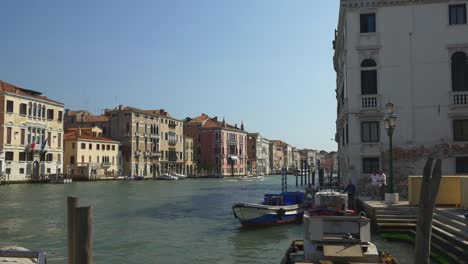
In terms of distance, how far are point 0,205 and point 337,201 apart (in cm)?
1860

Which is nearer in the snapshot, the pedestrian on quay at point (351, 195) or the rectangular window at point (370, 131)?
the pedestrian on quay at point (351, 195)

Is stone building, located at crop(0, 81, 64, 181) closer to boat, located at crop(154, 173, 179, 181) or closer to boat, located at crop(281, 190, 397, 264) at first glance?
boat, located at crop(154, 173, 179, 181)

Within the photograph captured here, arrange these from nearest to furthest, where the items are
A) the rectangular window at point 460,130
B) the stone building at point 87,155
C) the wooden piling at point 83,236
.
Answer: the wooden piling at point 83,236, the rectangular window at point 460,130, the stone building at point 87,155

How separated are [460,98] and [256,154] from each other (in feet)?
301

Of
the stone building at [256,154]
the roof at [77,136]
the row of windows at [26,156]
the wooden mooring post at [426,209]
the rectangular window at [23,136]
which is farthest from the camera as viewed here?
the stone building at [256,154]

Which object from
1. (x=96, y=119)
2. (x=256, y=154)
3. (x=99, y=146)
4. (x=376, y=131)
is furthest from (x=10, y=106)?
(x=256, y=154)

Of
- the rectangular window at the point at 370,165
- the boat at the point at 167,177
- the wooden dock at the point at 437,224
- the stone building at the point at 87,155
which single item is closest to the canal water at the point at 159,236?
the wooden dock at the point at 437,224

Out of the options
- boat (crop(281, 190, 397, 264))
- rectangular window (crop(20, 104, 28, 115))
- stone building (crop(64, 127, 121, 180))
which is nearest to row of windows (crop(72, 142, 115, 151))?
stone building (crop(64, 127, 121, 180))

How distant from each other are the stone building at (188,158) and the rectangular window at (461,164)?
66580 mm

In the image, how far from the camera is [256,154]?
11075 cm

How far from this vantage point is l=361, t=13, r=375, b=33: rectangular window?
66.6ft

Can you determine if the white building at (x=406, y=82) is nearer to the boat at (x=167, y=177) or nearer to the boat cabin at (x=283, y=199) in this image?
the boat cabin at (x=283, y=199)

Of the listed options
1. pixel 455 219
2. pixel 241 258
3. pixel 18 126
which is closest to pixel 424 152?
pixel 455 219

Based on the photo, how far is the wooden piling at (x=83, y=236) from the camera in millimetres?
5393
